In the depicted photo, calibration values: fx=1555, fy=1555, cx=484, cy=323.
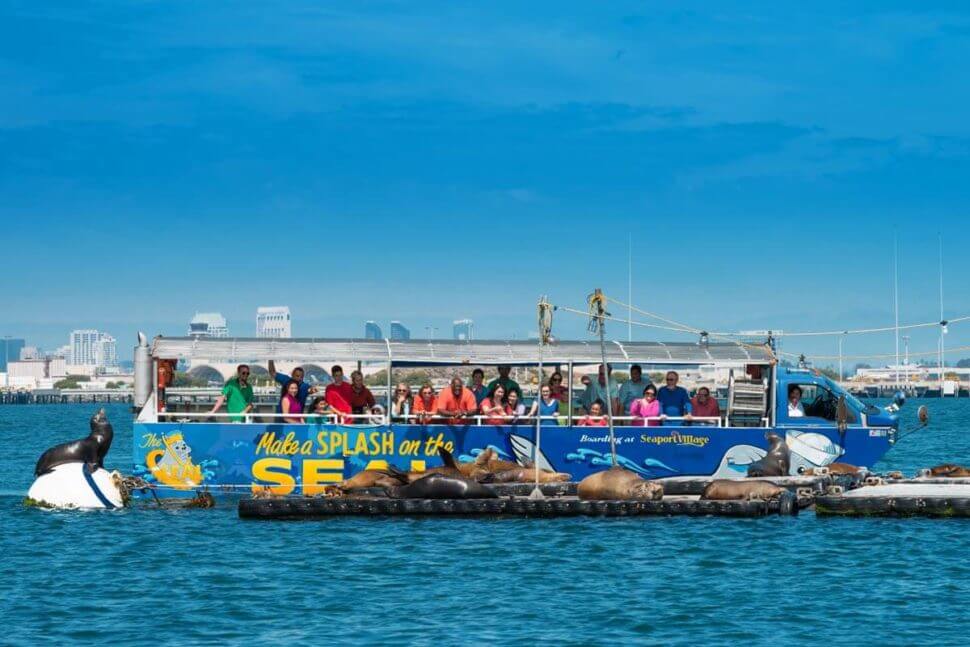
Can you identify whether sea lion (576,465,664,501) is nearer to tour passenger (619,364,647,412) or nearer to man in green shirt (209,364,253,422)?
tour passenger (619,364,647,412)

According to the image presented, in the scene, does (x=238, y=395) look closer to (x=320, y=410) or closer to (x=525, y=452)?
(x=320, y=410)

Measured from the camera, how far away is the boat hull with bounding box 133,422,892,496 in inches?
1203

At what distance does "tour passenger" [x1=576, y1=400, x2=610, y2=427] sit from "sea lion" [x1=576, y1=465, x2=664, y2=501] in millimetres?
2693

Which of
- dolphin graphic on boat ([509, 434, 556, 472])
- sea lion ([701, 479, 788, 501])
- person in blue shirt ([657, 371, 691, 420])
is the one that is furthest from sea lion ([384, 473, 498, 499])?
person in blue shirt ([657, 371, 691, 420])

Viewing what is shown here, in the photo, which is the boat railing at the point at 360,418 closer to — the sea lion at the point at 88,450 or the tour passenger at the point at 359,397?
the tour passenger at the point at 359,397

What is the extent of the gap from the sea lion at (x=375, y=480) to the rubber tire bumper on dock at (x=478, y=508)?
87cm

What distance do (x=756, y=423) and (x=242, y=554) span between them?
483 inches

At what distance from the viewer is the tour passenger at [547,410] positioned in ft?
102

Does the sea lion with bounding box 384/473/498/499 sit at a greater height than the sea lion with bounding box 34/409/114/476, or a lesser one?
lesser

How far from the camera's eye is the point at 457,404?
31.1m

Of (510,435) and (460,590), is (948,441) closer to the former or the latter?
(510,435)

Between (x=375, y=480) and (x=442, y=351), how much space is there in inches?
135

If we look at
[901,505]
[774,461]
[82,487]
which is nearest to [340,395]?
[82,487]

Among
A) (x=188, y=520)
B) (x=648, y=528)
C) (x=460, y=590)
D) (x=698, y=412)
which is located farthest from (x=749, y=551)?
(x=188, y=520)
